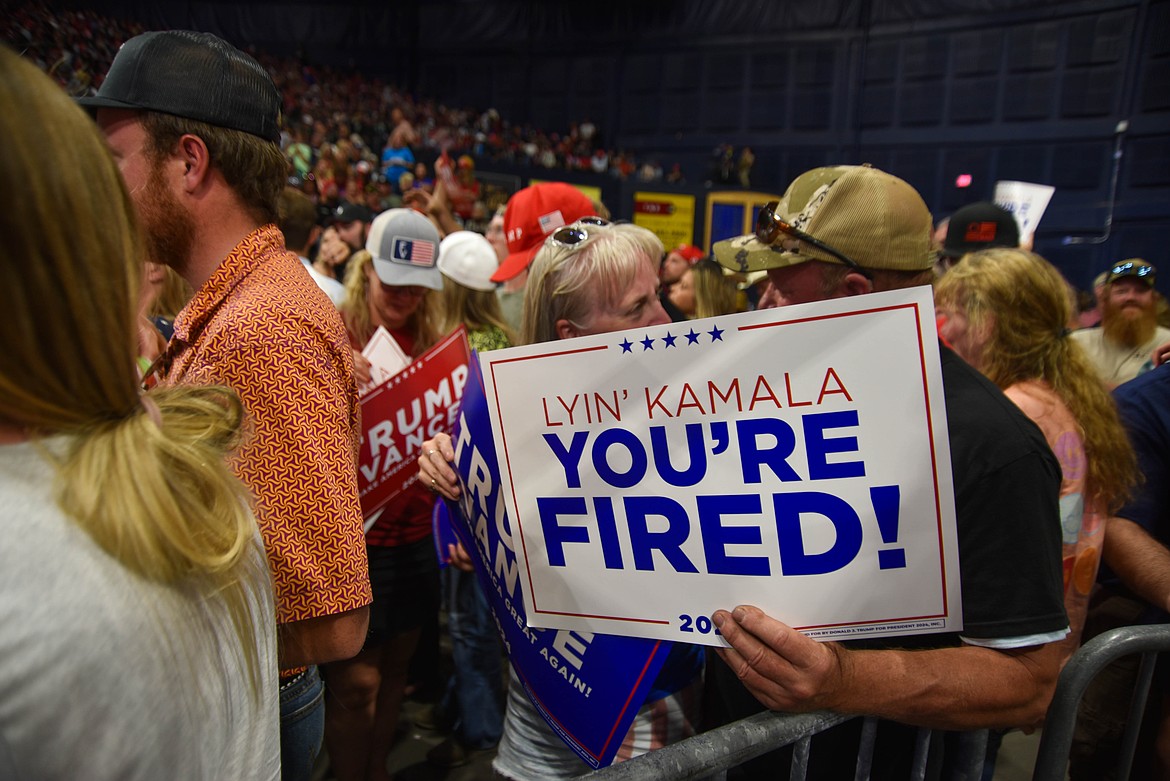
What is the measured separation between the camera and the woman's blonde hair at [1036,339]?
6.25 ft

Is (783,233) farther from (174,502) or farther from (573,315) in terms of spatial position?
(174,502)

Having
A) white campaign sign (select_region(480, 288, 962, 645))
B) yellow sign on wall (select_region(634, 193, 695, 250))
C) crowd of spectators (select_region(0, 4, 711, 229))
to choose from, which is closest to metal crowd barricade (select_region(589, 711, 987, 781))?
white campaign sign (select_region(480, 288, 962, 645))

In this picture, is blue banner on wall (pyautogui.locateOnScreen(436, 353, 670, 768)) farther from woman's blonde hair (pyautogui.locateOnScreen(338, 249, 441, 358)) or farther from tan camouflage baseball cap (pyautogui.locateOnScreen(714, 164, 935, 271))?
woman's blonde hair (pyautogui.locateOnScreen(338, 249, 441, 358))

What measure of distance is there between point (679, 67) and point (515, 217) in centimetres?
1797

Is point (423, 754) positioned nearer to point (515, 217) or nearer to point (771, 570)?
point (515, 217)

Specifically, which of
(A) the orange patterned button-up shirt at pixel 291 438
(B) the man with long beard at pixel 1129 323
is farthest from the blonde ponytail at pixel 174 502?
(B) the man with long beard at pixel 1129 323

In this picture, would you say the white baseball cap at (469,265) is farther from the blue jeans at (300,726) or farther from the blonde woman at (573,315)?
the blue jeans at (300,726)

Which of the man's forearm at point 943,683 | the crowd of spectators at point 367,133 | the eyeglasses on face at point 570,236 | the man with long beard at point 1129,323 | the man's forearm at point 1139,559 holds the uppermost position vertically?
the crowd of spectators at point 367,133

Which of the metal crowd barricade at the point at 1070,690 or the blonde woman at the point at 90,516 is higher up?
the blonde woman at the point at 90,516

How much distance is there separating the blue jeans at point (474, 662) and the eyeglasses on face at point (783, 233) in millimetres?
1941

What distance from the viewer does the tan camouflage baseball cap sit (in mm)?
1394

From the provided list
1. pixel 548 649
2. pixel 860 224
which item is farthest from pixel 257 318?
pixel 860 224

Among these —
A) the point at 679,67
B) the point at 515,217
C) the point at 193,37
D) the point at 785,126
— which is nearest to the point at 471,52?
the point at 679,67

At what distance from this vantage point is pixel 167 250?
52.9 inches
